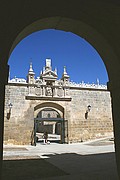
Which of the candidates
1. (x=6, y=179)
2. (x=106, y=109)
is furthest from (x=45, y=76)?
(x=6, y=179)

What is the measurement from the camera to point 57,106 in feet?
46.6

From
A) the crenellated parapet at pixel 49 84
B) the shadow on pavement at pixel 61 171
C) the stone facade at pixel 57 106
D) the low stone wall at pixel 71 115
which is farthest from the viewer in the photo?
the crenellated parapet at pixel 49 84

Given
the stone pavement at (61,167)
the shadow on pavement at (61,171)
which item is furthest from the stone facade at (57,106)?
the shadow on pavement at (61,171)

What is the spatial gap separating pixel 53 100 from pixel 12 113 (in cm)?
332

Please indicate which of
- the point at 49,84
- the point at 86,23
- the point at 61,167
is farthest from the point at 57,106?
the point at 86,23

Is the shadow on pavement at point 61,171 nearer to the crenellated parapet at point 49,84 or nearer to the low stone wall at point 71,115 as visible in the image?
the low stone wall at point 71,115

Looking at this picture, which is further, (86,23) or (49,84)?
(49,84)

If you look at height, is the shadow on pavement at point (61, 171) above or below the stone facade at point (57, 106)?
below

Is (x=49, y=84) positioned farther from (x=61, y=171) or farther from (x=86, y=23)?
(x=86, y=23)

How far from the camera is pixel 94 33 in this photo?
276 centimetres

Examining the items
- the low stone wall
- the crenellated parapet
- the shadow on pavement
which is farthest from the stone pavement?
the crenellated parapet

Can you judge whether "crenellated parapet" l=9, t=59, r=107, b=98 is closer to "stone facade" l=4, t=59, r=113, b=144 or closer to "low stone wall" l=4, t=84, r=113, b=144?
"stone facade" l=4, t=59, r=113, b=144

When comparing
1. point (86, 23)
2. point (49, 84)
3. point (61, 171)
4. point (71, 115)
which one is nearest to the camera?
point (86, 23)

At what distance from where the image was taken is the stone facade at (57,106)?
12.9 meters
